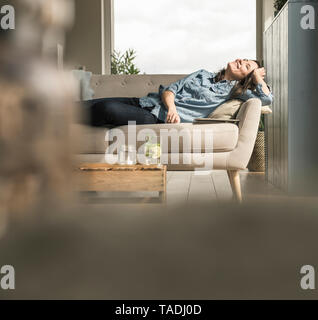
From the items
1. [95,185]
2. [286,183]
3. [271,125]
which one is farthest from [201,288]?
[271,125]

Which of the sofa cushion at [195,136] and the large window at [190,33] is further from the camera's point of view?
the large window at [190,33]

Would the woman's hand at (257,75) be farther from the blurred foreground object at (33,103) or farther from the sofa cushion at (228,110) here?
the blurred foreground object at (33,103)

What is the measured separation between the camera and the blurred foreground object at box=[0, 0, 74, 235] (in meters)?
0.24

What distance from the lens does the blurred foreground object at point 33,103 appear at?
24 centimetres

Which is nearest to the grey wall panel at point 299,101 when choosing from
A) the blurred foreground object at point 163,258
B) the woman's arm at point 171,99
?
the woman's arm at point 171,99

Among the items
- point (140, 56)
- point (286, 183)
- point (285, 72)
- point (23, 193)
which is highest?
point (140, 56)

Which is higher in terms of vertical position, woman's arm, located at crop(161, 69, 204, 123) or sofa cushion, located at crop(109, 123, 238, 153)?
woman's arm, located at crop(161, 69, 204, 123)

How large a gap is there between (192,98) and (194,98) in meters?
0.01

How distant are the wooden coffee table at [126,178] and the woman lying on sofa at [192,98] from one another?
0.33 metres

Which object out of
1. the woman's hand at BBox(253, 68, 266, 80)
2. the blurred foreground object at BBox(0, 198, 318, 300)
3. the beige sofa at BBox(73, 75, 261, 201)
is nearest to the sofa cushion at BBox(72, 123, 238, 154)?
the beige sofa at BBox(73, 75, 261, 201)

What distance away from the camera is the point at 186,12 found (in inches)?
153

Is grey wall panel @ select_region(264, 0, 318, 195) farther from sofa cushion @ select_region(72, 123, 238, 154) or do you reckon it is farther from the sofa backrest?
the sofa backrest
